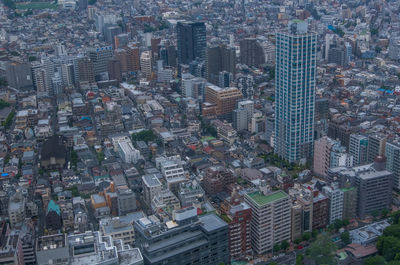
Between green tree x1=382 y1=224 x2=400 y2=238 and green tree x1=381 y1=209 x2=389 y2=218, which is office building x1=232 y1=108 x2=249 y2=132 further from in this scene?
green tree x1=382 y1=224 x2=400 y2=238

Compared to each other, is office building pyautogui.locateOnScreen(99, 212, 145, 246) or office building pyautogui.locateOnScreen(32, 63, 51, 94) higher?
office building pyautogui.locateOnScreen(32, 63, 51, 94)

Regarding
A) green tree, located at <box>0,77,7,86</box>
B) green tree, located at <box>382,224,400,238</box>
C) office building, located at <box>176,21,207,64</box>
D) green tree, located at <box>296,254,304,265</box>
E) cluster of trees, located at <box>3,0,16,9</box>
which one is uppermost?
cluster of trees, located at <box>3,0,16,9</box>

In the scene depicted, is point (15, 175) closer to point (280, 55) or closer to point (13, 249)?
point (13, 249)

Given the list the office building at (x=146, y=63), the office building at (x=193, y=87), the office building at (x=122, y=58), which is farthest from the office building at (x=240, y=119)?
the office building at (x=122, y=58)

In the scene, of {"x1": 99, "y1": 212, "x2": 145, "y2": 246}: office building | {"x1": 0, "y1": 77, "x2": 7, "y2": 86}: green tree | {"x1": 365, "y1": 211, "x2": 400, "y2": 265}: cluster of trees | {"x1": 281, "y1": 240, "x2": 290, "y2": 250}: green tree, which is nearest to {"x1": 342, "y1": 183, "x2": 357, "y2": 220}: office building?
{"x1": 365, "y1": 211, "x2": 400, "y2": 265}: cluster of trees

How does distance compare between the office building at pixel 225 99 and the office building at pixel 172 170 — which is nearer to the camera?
the office building at pixel 172 170

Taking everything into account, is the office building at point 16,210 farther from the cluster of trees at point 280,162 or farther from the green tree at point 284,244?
the cluster of trees at point 280,162

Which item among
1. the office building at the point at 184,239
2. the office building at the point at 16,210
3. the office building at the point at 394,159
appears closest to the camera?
the office building at the point at 184,239

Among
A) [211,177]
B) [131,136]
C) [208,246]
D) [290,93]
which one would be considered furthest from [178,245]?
[131,136]
